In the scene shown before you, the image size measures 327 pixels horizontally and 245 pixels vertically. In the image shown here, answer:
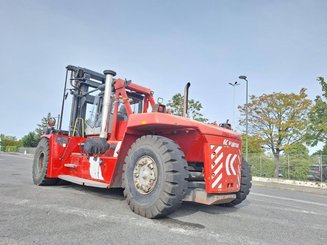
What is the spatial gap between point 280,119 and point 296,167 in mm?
7546

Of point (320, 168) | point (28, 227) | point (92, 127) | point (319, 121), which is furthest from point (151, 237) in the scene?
point (319, 121)

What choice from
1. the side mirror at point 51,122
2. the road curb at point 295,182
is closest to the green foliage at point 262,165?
the road curb at point 295,182

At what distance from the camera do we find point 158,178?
408 cm

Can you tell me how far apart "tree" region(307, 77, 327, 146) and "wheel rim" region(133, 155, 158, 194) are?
72.5 feet

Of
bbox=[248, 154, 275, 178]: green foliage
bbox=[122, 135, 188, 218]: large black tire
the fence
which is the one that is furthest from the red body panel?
bbox=[248, 154, 275, 178]: green foliage

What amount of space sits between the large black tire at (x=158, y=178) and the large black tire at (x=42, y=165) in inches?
140

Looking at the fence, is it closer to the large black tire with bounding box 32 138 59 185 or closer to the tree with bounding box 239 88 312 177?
the tree with bounding box 239 88 312 177

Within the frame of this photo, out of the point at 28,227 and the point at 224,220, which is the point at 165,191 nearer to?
the point at 224,220

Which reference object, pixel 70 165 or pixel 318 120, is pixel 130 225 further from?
pixel 318 120

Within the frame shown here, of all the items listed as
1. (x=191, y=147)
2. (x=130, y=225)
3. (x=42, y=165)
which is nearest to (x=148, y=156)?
(x=191, y=147)

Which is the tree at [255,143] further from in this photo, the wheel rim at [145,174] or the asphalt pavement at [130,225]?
the wheel rim at [145,174]

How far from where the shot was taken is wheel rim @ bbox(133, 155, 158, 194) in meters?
4.20

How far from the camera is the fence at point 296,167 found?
19375 millimetres

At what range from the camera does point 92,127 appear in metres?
7.01
